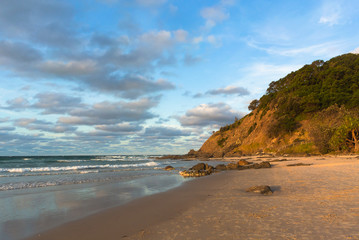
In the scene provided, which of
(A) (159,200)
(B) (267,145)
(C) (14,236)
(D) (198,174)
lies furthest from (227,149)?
(C) (14,236)

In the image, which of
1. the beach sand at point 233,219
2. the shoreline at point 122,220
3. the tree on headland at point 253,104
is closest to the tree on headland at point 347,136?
the beach sand at point 233,219

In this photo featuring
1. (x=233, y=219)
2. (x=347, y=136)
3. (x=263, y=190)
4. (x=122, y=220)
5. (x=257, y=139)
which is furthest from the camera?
(x=257, y=139)

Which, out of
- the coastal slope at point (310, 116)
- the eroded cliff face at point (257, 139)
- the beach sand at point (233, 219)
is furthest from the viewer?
the eroded cliff face at point (257, 139)

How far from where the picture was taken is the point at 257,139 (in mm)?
59344

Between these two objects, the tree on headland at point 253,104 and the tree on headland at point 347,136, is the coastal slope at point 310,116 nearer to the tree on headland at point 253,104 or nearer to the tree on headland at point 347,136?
the tree on headland at point 347,136

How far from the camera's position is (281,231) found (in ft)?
15.6

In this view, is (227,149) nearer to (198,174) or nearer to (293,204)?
(198,174)

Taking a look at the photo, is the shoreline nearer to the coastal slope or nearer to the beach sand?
the beach sand

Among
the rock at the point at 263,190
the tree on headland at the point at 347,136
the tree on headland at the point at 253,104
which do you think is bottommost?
the rock at the point at 263,190

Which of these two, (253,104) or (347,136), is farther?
(253,104)

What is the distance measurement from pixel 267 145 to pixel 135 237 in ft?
181

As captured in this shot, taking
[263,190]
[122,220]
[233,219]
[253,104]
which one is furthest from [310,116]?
[122,220]

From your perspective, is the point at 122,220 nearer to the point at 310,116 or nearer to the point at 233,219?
the point at 233,219

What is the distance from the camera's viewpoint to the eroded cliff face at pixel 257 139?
45.3 m
